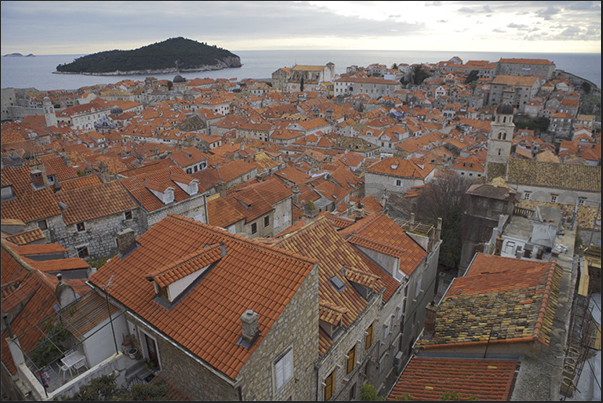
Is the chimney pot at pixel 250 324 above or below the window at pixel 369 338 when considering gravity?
above

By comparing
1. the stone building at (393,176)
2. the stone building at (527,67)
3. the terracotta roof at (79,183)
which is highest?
the stone building at (527,67)

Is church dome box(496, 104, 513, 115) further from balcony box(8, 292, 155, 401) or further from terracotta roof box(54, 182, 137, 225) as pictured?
balcony box(8, 292, 155, 401)

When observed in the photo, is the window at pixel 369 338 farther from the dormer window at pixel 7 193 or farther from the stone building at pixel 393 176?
the stone building at pixel 393 176

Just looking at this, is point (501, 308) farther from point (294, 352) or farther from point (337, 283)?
point (294, 352)

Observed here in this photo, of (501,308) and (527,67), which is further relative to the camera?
(527,67)

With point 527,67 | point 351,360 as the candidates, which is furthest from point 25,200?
point 527,67

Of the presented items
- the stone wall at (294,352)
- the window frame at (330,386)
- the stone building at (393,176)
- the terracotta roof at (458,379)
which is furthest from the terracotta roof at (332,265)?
the stone building at (393,176)

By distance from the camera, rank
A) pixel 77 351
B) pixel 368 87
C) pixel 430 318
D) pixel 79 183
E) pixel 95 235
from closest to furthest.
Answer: pixel 77 351, pixel 430 318, pixel 95 235, pixel 79 183, pixel 368 87
